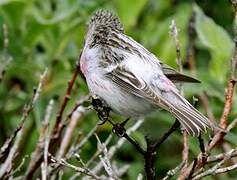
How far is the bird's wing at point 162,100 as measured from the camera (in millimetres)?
3488

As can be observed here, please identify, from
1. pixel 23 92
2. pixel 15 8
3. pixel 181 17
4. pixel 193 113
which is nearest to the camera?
pixel 193 113

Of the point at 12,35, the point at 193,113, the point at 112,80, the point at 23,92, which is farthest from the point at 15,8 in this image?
the point at 193,113

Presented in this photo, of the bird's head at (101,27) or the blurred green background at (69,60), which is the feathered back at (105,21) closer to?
the bird's head at (101,27)

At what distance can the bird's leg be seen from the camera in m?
3.67

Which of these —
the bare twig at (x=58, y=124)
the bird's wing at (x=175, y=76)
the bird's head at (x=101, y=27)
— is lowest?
the bird's wing at (x=175, y=76)

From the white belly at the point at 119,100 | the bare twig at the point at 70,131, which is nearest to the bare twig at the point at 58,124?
the bare twig at the point at 70,131

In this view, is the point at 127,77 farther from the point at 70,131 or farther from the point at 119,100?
the point at 70,131

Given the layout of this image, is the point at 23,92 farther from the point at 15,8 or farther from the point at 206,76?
the point at 206,76

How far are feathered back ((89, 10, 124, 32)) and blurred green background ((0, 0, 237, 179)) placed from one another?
0.89 metres

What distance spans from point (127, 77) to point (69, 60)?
171 centimetres

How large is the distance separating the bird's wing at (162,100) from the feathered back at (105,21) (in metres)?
0.39

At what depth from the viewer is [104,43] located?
13.7 feet

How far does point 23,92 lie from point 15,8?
72 centimetres

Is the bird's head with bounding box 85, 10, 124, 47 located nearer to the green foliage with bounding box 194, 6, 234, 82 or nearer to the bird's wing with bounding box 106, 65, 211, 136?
the bird's wing with bounding box 106, 65, 211, 136
